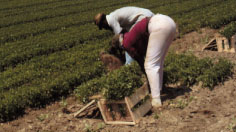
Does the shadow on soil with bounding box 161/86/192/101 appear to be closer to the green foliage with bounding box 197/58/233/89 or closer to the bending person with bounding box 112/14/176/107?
the green foliage with bounding box 197/58/233/89

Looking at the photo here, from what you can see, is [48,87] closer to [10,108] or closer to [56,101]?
[56,101]

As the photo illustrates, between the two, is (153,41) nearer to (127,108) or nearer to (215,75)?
(127,108)

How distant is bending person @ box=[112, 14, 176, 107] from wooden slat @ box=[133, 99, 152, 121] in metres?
0.18

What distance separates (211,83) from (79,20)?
12160 mm

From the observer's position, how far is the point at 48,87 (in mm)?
7207

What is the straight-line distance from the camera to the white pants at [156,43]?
525cm

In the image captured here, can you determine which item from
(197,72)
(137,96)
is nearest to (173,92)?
(197,72)

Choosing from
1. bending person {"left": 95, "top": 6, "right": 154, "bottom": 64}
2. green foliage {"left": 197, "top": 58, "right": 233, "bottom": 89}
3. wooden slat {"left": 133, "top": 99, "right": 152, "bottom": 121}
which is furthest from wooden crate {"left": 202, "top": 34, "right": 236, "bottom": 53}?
wooden slat {"left": 133, "top": 99, "right": 152, "bottom": 121}

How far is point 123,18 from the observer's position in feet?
20.0

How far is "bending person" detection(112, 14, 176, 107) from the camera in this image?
527 centimetres

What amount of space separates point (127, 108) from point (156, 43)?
1172 millimetres

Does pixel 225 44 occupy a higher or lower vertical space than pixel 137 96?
lower

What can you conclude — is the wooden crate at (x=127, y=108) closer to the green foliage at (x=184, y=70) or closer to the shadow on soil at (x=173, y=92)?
the shadow on soil at (x=173, y=92)

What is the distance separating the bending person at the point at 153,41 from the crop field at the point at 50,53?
2.50 metres
